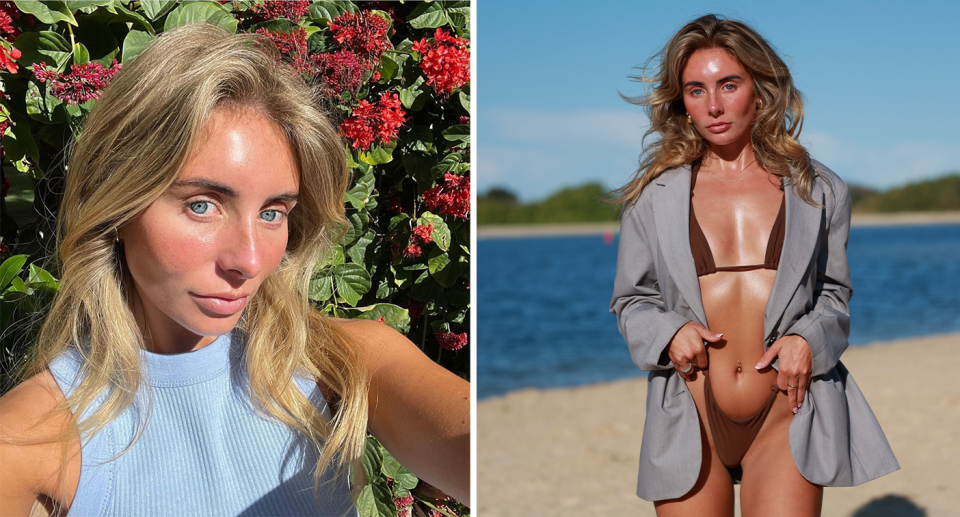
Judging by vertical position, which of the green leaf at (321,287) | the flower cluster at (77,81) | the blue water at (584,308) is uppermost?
the flower cluster at (77,81)

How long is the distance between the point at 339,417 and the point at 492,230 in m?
52.1

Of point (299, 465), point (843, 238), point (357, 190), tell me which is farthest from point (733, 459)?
point (357, 190)

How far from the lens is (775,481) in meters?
1.85

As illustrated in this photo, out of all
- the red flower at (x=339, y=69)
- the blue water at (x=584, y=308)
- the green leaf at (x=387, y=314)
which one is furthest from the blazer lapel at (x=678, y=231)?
the blue water at (x=584, y=308)

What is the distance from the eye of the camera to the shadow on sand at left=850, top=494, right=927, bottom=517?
4.65 meters

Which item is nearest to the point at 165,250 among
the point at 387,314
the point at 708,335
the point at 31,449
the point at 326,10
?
the point at 31,449

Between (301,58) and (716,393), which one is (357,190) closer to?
(301,58)

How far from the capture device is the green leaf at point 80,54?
5.84 ft

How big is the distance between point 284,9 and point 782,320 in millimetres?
1480

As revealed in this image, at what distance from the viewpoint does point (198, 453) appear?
65.7 inches

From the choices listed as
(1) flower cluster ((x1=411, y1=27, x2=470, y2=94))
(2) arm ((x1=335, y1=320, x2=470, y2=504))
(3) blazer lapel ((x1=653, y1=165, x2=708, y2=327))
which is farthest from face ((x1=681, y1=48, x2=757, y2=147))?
(2) arm ((x1=335, y1=320, x2=470, y2=504))

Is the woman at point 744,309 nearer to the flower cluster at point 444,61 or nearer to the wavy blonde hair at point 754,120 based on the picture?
the wavy blonde hair at point 754,120

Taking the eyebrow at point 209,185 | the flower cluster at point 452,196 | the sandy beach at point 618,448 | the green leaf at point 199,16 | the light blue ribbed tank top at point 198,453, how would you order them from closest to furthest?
the eyebrow at point 209,185, the light blue ribbed tank top at point 198,453, the green leaf at point 199,16, the flower cluster at point 452,196, the sandy beach at point 618,448

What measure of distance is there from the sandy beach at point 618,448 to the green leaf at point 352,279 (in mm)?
3643
